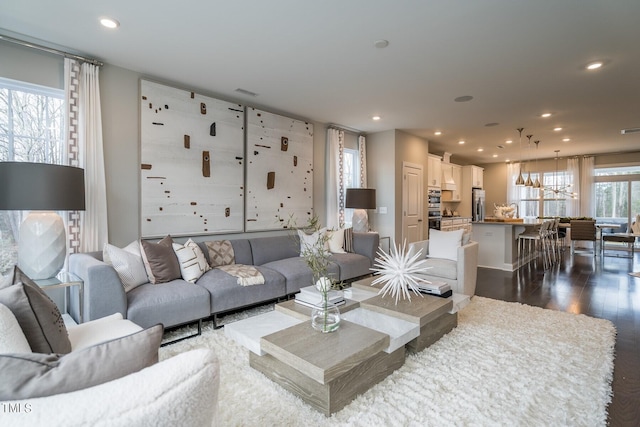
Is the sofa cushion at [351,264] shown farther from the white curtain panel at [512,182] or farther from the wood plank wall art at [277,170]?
the white curtain panel at [512,182]

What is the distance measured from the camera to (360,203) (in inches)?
216

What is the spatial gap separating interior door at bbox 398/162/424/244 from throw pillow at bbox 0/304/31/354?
5763mm

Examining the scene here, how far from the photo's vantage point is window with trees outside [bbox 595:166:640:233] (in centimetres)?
849

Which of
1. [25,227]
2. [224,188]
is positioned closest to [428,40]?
[224,188]

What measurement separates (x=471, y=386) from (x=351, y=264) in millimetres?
2458

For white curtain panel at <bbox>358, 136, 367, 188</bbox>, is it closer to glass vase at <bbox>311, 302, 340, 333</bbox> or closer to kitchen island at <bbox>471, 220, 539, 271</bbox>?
kitchen island at <bbox>471, 220, 539, 271</bbox>

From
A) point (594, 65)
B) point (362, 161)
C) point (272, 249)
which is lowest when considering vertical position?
point (272, 249)

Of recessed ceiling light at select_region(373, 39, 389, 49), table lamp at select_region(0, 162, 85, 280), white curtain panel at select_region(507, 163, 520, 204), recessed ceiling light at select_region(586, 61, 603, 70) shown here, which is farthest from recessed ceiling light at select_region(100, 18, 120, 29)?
white curtain panel at select_region(507, 163, 520, 204)

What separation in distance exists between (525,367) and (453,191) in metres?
7.13

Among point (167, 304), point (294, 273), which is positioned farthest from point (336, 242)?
point (167, 304)

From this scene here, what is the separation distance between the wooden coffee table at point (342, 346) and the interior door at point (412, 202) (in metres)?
3.74

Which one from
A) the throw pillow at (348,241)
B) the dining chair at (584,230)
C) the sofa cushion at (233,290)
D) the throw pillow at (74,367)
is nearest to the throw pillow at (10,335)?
the throw pillow at (74,367)

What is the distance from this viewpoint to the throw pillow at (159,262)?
2.97 meters

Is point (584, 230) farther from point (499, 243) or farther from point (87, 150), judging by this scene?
point (87, 150)
